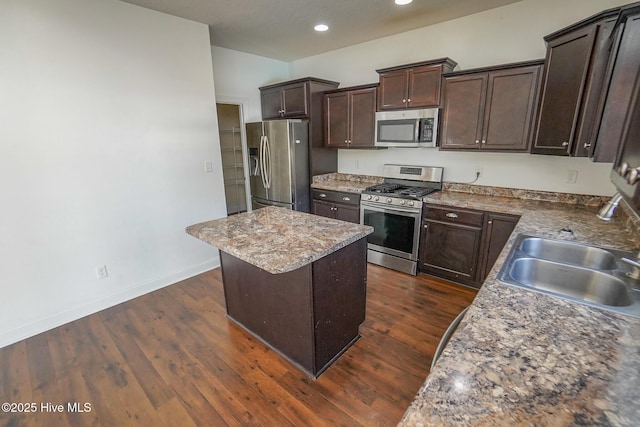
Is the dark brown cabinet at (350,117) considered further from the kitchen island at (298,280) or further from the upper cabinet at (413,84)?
the kitchen island at (298,280)

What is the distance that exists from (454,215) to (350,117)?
1841mm

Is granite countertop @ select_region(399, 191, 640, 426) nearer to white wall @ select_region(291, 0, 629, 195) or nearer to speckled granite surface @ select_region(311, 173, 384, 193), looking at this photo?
white wall @ select_region(291, 0, 629, 195)

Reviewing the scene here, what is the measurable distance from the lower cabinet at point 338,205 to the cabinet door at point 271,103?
1.34 meters

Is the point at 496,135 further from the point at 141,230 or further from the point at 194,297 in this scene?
the point at 141,230

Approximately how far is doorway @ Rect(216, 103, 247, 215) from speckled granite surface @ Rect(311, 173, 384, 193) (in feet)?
3.98

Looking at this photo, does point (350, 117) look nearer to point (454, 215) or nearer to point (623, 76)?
point (454, 215)

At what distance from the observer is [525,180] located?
299 cm

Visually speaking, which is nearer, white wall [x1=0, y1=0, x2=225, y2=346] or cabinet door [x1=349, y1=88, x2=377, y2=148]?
white wall [x1=0, y1=0, x2=225, y2=346]

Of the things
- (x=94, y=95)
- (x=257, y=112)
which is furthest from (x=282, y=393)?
(x=257, y=112)

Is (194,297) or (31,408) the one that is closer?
(31,408)

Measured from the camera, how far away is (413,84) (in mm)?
3203

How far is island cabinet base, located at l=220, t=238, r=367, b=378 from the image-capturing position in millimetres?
1855

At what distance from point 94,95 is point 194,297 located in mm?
2076

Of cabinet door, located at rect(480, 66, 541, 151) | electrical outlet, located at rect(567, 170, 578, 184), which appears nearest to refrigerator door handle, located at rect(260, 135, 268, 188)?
cabinet door, located at rect(480, 66, 541, 151)
